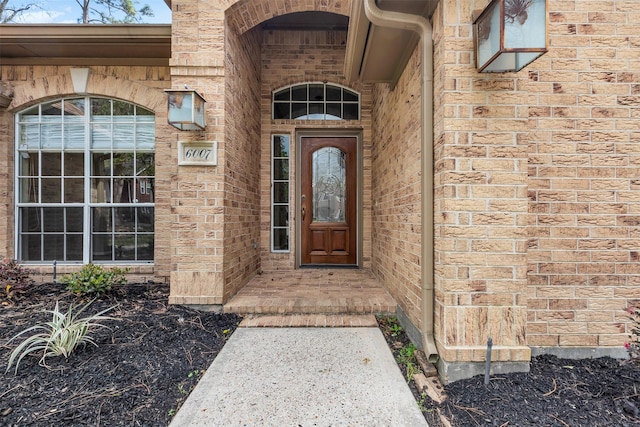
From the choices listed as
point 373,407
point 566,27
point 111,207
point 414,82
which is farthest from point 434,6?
point 111,207

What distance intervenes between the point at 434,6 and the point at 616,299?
2.44 m

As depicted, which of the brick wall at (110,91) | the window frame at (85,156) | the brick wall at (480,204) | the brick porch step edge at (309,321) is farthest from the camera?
the window frame at (85,156)

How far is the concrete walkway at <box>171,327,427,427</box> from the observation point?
161 cm

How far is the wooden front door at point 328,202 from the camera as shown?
472 centimetres

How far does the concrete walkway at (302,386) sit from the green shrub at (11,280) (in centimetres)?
272

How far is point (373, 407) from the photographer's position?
1.69 m

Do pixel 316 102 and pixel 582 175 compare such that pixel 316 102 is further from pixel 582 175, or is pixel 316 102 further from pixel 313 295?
pixel 582 175

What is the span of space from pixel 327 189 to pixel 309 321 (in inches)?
96.2

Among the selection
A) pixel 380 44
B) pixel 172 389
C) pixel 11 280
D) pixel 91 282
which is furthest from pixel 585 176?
pixel 11 280

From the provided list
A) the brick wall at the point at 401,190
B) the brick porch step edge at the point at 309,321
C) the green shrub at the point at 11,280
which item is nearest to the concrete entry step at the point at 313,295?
the brick porch step edge at the point at 309,321

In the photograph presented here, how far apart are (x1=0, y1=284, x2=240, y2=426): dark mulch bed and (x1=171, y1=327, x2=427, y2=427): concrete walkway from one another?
0.17 m

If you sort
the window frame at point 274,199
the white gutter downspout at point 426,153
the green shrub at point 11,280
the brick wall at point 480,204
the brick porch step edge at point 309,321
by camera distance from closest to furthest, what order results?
the brick wall at point 480,204 → the white gutter downspout at point 426,153 → the brick porch step edge at point 309,321 → the green shrub at point 11,280 → the window frame at point 274,199

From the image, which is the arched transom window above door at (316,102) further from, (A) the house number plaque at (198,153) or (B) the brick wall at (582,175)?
(B) the brick wall at (582,175)

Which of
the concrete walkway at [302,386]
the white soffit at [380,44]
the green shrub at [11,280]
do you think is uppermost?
the white soffit at [380,44]
